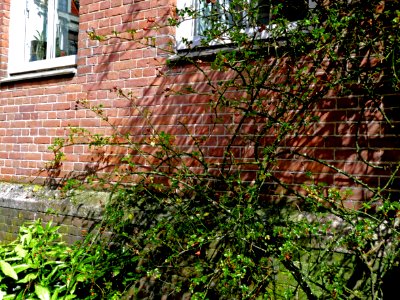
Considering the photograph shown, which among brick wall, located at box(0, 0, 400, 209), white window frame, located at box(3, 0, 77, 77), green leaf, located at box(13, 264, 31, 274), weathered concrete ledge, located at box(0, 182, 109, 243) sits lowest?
green leaf, located at box(13, 264, 31, 274)

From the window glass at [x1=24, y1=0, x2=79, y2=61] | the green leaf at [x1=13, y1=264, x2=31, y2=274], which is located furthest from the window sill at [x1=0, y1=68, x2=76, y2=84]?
the green leaf at [x1=13, y1=264, x2=31, y2=274]

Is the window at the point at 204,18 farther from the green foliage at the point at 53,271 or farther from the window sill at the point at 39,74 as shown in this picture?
the green foliage at the point at 53,271

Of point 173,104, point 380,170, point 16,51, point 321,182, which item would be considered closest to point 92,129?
point 173,104

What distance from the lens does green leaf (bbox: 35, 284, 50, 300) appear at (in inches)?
139

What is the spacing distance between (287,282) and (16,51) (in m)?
4.39

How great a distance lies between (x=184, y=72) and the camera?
4090 millimetres

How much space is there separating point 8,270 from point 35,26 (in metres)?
3.34

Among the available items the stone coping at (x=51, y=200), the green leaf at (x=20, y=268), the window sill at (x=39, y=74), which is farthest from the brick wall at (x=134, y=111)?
the green leaf at (x=20, y=268)

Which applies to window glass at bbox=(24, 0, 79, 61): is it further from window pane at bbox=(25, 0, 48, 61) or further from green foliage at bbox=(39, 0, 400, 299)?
Answer: green foliage at bbox=(39, 0, 400, 299)

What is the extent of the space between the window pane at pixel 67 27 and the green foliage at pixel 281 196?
6.43 feet

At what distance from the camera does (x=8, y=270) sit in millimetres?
3680

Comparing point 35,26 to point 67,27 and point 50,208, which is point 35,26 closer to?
point 67,27

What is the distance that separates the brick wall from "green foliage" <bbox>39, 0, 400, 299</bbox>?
6 cm

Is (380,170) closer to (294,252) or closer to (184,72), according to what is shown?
(294,252)
